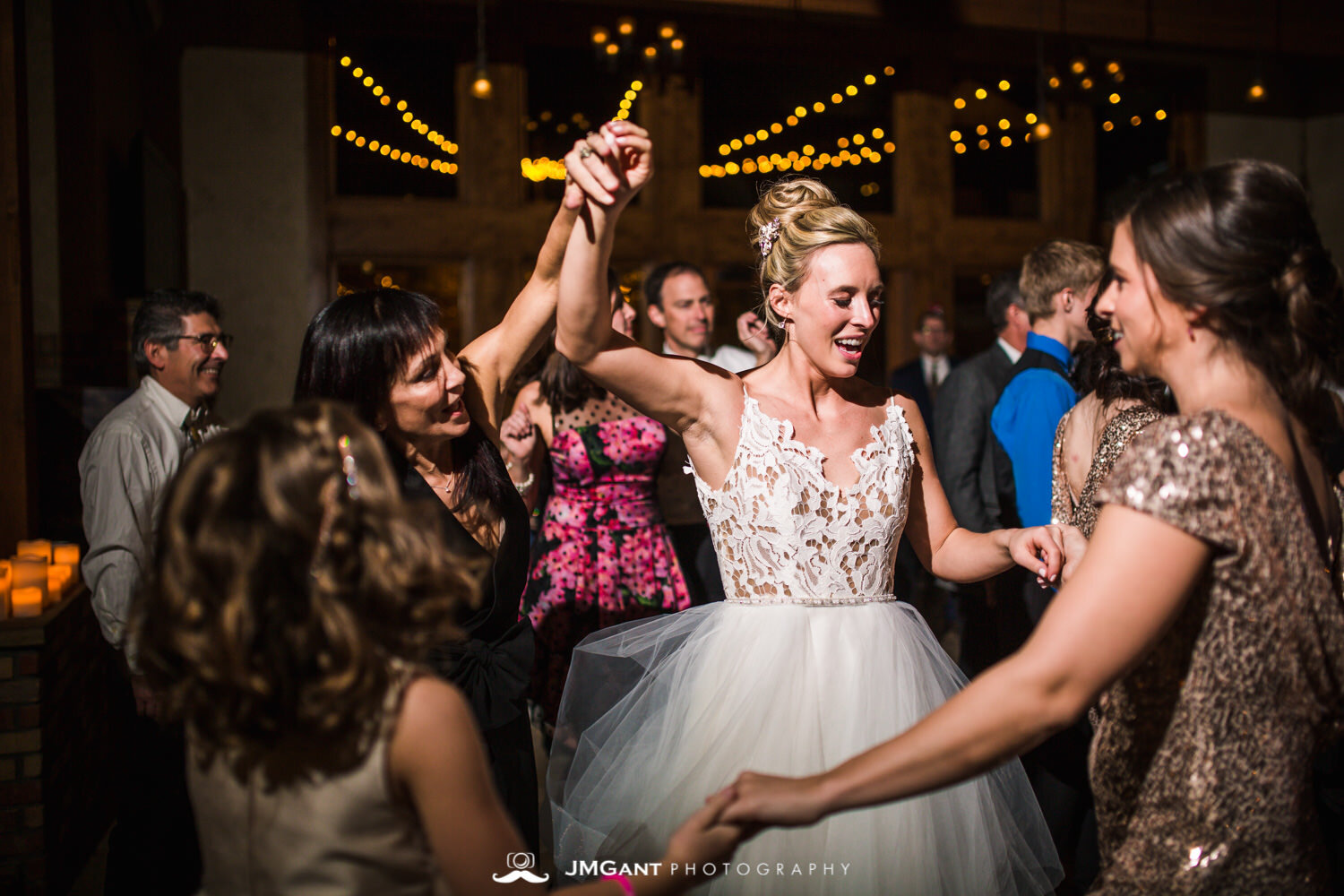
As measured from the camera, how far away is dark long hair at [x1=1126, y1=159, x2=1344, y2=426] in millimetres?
1101

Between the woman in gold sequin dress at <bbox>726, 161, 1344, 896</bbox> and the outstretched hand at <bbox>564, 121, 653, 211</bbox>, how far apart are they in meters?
0.68

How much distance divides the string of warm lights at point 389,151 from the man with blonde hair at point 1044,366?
13.5ft

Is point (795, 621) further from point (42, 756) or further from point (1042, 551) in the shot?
point (42, 756)

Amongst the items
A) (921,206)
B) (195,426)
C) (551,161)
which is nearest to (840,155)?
(921,206)

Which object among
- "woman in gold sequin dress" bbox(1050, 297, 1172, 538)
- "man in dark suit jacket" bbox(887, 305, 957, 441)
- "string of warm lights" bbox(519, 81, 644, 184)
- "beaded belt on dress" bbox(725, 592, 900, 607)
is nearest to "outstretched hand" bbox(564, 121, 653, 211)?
"beaded belt on dress" bbox(725, 592, 900, 607)

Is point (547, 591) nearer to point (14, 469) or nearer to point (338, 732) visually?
point (14, 469)

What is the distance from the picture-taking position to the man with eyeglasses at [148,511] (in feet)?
8.24

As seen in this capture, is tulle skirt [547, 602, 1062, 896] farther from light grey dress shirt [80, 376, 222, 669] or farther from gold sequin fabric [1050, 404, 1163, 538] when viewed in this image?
light grey dress shirt [80, 376, 222, 669]

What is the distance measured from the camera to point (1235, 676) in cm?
108

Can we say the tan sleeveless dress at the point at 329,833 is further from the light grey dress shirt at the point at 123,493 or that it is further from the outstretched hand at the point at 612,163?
the light grey dress shirt at the point at 123,493

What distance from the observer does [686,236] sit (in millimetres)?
6441

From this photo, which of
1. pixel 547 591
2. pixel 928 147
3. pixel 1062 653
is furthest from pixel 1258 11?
pixel 1062 653

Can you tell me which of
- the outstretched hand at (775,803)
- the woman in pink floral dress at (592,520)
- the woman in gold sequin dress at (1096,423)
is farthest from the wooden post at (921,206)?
the outstretched hand at (775,803)

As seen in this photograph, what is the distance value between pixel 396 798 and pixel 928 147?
21.8 feet
